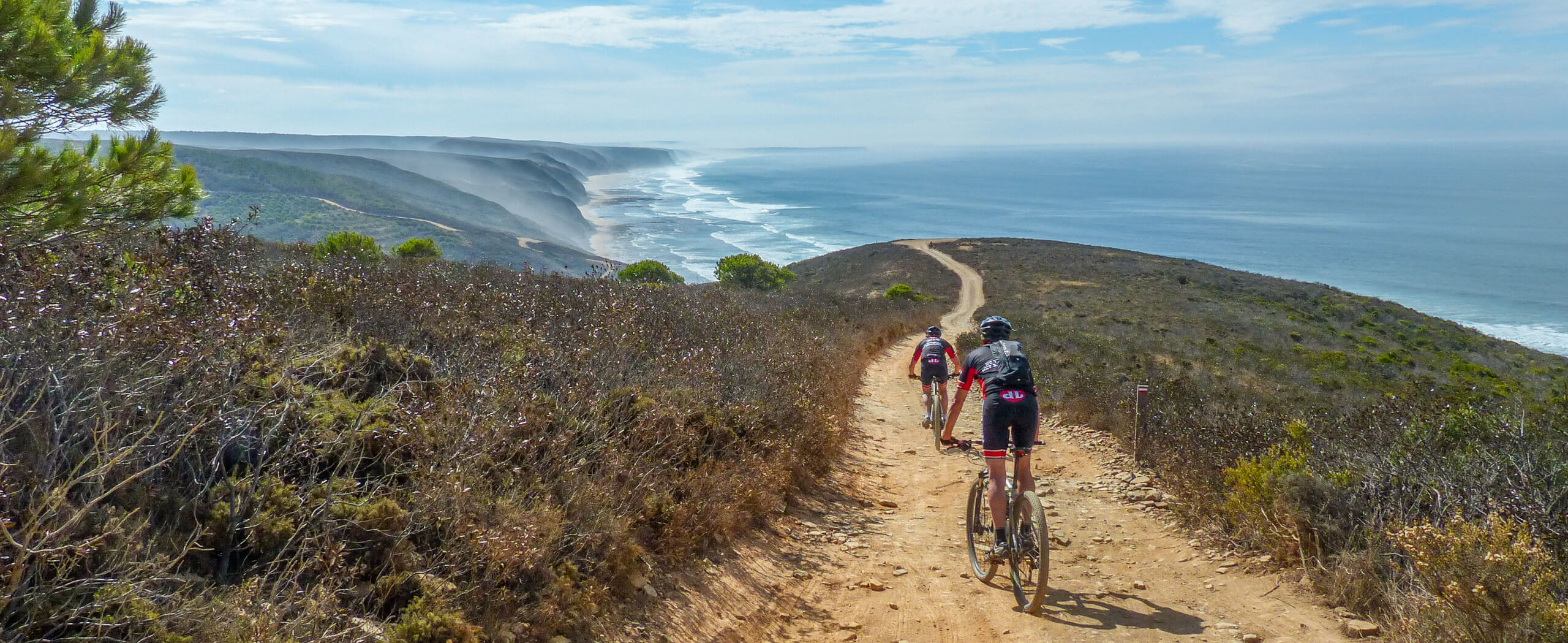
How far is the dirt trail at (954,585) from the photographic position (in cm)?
512

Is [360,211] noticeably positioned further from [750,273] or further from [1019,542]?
[1019,542]

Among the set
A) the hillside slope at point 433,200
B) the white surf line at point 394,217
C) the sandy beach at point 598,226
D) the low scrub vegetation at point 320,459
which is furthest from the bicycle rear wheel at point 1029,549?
the sandy beach at point 598,226

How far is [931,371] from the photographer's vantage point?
32.7ft

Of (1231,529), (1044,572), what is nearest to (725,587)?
(1044,572)

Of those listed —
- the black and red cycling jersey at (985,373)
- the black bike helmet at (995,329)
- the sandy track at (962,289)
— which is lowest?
the sandy track at (962,289)

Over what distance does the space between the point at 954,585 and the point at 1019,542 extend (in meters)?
0.80

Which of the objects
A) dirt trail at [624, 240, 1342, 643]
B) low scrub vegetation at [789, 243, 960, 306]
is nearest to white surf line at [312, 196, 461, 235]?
low scrub vegetation at [789, 243, 960, 306]

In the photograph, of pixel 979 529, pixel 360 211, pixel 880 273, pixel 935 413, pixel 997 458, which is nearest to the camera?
pixel 997 458

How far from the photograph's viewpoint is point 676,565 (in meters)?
5.49

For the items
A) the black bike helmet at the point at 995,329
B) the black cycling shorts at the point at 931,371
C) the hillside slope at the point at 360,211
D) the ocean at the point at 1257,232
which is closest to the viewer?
the black bike helmet at the point at 995,329

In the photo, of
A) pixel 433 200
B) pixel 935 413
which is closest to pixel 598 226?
pixel 433 200

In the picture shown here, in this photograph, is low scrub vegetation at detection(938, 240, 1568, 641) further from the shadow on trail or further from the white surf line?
the white surf line

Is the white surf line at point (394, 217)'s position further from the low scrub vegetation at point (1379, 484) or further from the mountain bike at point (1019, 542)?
the mountain bike at point (1019, 542)

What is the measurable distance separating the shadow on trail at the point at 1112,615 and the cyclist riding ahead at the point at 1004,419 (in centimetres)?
52
